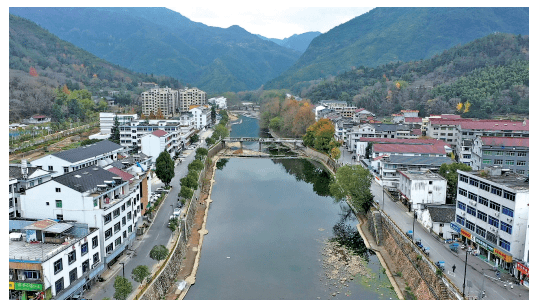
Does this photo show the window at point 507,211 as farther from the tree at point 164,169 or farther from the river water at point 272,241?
the tree at point 164,169

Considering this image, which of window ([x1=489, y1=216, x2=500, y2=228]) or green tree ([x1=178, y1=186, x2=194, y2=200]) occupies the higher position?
window ([x1=489, y1=216, x2=500, y2=228])

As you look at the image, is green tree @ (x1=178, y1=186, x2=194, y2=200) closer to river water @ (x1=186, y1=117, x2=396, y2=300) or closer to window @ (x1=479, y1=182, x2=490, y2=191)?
river water @ (x1=186, y1=117, x2=396, y2=300)

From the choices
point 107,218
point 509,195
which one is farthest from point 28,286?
point 509,195

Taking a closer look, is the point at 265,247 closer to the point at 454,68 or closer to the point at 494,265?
the point at 494,265

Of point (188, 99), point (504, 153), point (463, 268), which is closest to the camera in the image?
point (463, 268)

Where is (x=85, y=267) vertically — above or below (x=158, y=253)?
above

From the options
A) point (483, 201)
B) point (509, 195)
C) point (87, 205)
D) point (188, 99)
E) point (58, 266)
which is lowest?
point (58, 266)

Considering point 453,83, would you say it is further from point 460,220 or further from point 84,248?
point 84,248

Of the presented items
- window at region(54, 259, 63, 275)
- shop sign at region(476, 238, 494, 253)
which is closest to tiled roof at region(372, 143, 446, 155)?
shop sign at region(476, 238, 494, 253)
